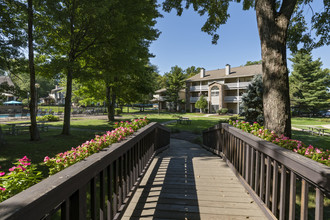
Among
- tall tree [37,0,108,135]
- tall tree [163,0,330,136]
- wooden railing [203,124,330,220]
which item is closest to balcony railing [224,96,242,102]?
tall tree [37,0,108,135]

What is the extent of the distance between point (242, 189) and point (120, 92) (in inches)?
651

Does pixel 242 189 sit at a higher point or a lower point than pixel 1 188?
lower

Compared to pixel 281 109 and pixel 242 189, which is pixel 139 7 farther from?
pixel 242 189

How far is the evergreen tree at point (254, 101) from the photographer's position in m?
15.8

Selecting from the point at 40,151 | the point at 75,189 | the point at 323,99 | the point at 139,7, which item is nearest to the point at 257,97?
the point at 139,7

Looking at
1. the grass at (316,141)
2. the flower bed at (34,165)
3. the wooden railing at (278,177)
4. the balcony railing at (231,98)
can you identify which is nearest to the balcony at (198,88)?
the balcony railing at (231,98)

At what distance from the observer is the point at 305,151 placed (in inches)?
87.6

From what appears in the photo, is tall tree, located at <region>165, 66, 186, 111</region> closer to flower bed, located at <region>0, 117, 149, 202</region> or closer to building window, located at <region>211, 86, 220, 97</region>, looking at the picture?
building window, located at <region>211, 86, 220, 97</region>

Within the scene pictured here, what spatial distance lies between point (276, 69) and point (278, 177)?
2518 mm

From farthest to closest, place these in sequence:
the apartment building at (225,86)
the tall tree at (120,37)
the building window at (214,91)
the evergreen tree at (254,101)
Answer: the building window at (214,91) < the apartment building at (225,86) < the evergreen tree at (254,101) < the tall tree at (120,37)

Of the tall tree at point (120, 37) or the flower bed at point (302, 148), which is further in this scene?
the tall tree at point (120, 37)

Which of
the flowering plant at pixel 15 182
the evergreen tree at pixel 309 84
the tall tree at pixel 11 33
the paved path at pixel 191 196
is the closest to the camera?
the flowering plant at pixel 15 182

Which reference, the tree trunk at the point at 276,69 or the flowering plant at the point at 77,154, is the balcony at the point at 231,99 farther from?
the flowering plant at the point at 77,154

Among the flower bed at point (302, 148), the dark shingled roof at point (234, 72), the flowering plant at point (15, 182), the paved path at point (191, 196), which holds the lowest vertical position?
the paved path at point (191, 196)
